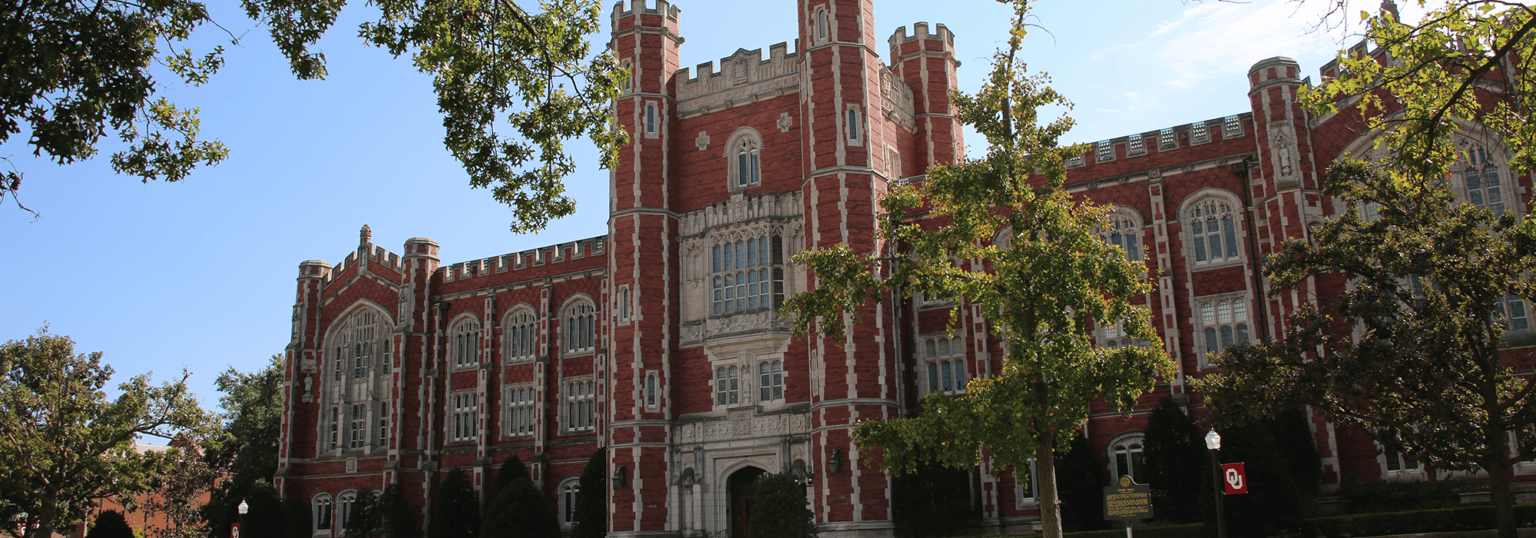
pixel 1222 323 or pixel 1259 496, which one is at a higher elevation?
pixel 1222 323

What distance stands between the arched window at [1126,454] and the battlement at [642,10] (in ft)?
57.4

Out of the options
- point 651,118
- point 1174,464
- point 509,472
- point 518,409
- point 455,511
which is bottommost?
point 455,511

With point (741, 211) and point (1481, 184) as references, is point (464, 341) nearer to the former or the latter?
point (741, 211)

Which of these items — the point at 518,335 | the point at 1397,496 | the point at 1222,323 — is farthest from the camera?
the point at 518,335

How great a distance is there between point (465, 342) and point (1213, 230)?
25.2m

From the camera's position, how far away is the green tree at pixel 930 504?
2625cm

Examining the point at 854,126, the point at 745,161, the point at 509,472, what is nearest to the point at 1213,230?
the point at 854,126

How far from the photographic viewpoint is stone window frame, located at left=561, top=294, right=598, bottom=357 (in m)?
37.1

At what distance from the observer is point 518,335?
128 ft

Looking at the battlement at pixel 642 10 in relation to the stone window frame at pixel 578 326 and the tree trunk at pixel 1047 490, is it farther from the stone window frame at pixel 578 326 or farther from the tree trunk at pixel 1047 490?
the tree trunk at pixel 1047 490

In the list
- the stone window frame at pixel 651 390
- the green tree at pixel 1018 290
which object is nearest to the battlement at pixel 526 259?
the stone window frame at pixel 651 390

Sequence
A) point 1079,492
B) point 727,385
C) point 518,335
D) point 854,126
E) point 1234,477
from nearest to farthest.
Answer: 1. point 1234,477
2. point 1079,492
3. point 854,126
4. point 727,385
5. point 518,335

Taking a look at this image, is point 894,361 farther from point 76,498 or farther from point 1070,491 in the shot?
point 76,498

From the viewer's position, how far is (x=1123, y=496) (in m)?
18.6
